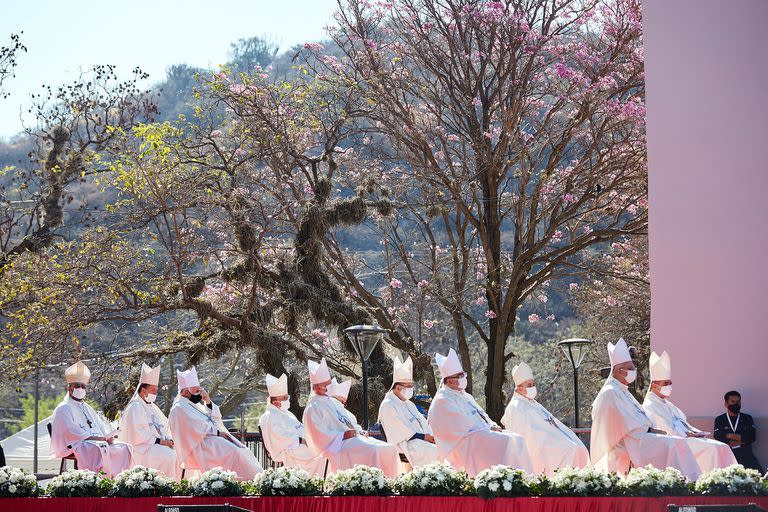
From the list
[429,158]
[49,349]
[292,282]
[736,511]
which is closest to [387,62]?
[429,158]

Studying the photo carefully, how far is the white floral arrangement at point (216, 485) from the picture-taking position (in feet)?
35.4

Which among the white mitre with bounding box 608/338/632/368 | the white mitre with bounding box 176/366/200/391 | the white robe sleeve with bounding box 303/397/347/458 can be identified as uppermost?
the white mitre with bounding box 608/338/632/368

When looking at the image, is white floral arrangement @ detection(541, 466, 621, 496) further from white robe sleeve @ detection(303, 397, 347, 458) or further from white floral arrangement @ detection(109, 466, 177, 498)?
white robe sleeve @ detection(303, 397, 347, 458)

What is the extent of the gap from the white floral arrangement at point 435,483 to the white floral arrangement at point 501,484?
26 cm

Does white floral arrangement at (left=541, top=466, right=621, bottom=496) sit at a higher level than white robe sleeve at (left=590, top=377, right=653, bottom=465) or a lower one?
lower

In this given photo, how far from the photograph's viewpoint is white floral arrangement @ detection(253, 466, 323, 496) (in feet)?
35.1

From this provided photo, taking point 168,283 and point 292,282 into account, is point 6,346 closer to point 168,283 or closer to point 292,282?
point 168,283

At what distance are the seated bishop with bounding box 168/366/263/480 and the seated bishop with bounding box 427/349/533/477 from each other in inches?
103

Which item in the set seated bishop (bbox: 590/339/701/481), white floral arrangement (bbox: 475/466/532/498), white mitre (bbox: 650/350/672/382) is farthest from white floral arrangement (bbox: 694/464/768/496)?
white mitre (bbox: 650/350/672/382)

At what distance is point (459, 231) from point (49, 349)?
9.23 m

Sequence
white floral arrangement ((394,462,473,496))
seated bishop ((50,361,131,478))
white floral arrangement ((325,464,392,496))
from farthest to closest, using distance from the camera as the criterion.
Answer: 1. seated bishop ((50,361,131,478))
2. white floral arrangement ((325,464,392,496))
3. white floral arrangement ((394,462,473,496))

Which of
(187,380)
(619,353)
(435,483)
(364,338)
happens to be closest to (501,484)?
(435,483)

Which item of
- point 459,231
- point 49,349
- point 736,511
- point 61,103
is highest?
point 61,103

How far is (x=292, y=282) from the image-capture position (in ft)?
73.6
